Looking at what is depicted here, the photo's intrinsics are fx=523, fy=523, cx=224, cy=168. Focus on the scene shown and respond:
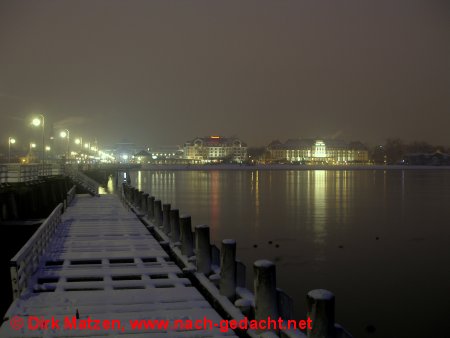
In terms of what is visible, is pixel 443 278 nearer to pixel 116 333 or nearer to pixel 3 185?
pixel 116 333

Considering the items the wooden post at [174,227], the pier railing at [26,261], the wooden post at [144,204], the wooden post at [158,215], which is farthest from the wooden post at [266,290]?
the wooden post at [144,204]

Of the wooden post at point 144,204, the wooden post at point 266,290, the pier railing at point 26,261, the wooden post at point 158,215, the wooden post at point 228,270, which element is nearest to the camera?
the wooden post at point 266,290

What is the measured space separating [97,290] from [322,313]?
5.07 metres

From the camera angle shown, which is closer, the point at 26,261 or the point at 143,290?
the point at 143,290

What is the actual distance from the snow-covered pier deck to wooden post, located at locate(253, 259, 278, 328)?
2.07 feet

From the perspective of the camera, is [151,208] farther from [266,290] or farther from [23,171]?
[266,290]

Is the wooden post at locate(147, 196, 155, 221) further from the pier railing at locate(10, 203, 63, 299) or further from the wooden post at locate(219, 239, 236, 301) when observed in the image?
the wooden post at locate(219, 239, 236, 301)

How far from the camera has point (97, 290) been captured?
957 cm

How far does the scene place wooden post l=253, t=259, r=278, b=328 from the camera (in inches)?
277

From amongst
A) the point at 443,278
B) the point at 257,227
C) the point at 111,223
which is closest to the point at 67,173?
the point at 257,227

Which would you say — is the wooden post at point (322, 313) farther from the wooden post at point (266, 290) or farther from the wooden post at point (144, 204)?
the wooden post at point (144, 204)

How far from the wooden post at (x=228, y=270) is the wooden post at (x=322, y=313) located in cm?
274

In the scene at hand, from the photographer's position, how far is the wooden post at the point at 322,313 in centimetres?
583

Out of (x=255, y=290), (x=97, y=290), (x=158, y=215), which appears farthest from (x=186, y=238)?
(x=158, y=215)
